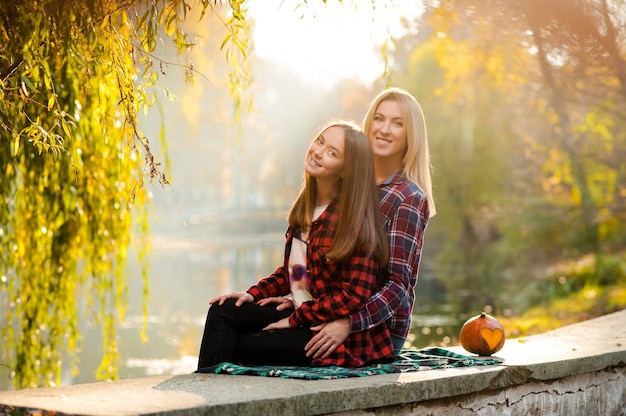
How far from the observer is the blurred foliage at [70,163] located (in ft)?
11.8

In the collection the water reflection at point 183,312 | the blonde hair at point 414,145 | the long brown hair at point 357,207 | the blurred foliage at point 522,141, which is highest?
the blurred foliage at point 522,141

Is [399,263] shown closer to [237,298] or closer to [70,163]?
[237,298]

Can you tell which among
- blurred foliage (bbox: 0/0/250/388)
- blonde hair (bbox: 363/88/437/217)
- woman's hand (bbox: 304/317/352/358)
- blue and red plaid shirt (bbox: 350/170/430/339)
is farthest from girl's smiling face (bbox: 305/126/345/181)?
woman's hand (bbox: 304/317/352/358)

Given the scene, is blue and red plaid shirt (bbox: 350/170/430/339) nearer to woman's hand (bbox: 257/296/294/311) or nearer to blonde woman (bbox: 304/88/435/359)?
blonde woman (bbox: 304/88/435/359)

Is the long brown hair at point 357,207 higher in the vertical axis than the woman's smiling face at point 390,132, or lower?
lower

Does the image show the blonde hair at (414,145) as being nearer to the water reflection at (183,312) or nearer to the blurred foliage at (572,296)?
the water reflection at (183,312)

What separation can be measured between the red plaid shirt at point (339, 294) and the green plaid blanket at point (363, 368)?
0.20ft

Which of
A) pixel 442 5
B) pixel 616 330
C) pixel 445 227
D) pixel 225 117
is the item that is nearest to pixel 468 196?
pixel 445 227

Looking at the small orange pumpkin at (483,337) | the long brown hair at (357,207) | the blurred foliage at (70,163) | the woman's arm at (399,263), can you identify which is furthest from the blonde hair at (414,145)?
the blurred foliage at (70,163)

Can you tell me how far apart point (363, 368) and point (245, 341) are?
0.50 m

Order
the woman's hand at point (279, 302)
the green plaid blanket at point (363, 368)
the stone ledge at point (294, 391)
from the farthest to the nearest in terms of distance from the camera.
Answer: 1. the woman's hand at point (279, 302)
2. the green plaid blanket at point (363, 368)
3. the stone ledge at point (294, 391)

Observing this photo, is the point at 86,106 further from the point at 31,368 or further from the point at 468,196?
the point at 468,196

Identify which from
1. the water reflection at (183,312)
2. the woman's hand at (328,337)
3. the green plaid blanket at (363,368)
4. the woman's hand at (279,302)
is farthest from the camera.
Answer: the water reflection at (183,312)

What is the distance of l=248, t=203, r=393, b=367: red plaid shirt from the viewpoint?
3.29 meters
